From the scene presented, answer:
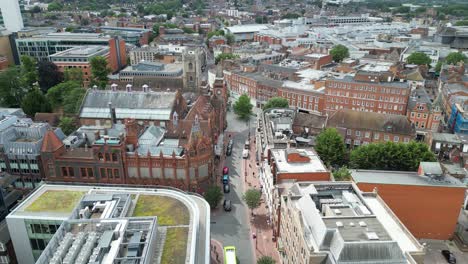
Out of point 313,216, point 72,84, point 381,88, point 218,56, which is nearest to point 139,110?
point 72,84

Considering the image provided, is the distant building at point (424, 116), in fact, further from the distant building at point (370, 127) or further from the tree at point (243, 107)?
the tree at point (243, 107)

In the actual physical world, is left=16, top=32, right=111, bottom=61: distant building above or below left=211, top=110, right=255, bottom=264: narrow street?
above

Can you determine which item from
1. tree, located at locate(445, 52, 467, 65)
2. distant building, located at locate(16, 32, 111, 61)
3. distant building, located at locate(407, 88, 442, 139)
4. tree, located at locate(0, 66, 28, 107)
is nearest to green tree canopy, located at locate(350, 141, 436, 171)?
distant building, located at locate(407, 88, 442, 139)

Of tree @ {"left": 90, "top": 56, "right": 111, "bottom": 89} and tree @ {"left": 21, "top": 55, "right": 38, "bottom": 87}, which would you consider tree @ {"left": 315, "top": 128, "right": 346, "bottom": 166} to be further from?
tree @ {"left": 21, "top": 55, "right": 38, "bottom": 87}

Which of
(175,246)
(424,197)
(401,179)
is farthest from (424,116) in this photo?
(175,246)

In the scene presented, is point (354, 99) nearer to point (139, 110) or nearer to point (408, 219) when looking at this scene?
point (408, 219)
